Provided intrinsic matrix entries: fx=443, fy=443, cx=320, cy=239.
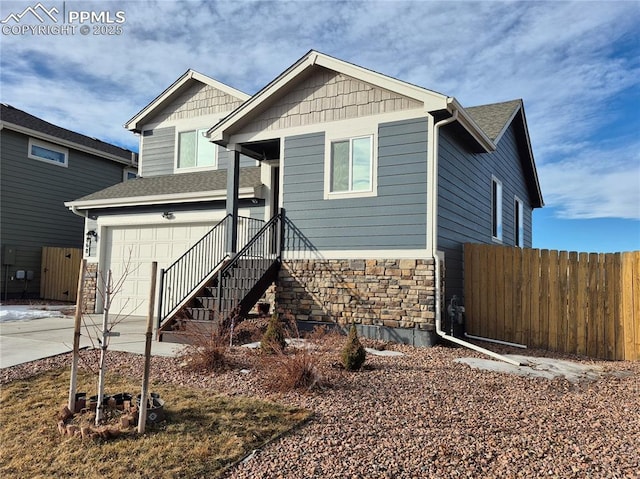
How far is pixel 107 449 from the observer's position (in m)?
3.47

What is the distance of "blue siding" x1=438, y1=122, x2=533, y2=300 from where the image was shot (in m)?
8.83

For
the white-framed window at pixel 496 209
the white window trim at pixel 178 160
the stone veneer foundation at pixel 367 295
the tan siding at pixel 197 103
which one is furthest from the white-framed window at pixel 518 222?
the white window trim at pixel 178 160

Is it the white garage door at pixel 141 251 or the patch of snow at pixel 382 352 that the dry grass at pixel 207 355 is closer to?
the patch of snow at pixel 382 352

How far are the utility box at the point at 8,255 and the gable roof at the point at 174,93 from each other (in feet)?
19.6

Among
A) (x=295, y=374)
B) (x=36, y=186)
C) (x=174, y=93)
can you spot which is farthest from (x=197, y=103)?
(x=295, y=374)

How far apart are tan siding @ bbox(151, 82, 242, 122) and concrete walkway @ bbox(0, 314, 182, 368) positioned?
682cm

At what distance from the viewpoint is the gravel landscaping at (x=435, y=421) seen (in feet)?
10.7

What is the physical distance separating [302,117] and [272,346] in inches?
222

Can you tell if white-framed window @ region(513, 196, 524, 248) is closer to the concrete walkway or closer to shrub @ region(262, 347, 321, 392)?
the concrete walkway

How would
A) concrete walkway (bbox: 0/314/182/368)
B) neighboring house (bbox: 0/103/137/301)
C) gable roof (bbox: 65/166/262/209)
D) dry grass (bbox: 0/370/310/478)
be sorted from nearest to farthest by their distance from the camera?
dry grass (bbox: 0/370/310/478), concrete walkway (bbox: 0/314/182/368), gable roof (bbox: 65/166/262/209), neighboring house (bbox: 0/103/137/301)

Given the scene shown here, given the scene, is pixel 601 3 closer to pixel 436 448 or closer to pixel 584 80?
pixel 584 80

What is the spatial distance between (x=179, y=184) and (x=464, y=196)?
25.0 ft

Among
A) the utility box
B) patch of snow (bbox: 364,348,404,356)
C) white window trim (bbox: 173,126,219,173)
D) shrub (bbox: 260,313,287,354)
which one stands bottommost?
patch of snow (bbox: 364,348,404,356)

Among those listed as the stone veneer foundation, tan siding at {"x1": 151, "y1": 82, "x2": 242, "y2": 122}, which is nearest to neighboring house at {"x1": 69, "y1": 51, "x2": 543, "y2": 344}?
the stone veneer foundation
